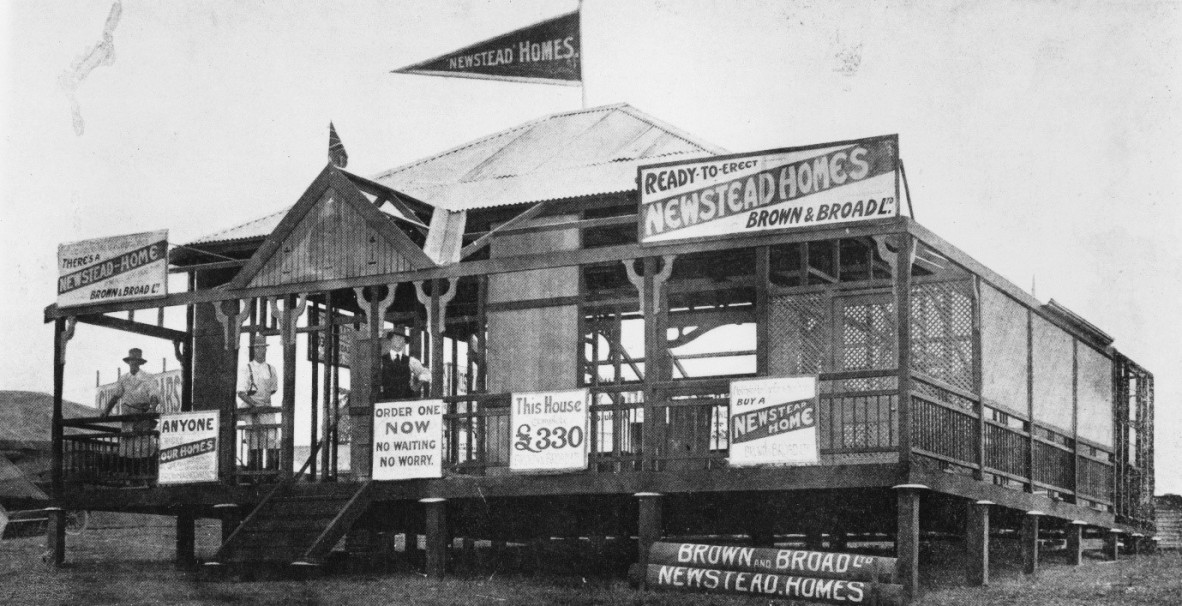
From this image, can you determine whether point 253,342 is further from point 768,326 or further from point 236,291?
point 768,326

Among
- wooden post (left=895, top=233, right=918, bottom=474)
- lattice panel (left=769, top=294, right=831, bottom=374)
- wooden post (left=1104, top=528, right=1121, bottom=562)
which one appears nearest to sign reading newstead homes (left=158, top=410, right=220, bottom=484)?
lattice panel (left=769, top=294, right=831, bottom=374)

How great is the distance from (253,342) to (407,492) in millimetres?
5919

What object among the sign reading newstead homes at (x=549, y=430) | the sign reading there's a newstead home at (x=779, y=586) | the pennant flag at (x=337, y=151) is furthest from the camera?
the pennant flag at (x=337, y=151)

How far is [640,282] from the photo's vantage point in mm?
17953

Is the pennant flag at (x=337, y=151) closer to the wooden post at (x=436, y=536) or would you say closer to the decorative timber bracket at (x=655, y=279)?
the wooden post at (x=436, y=536)

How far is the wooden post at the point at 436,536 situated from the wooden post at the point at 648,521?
2.59m

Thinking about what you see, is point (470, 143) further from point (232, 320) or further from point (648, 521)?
point (648, 521)

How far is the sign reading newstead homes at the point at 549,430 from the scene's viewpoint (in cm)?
1812

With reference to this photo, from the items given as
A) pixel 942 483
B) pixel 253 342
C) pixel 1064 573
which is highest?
pixel 253 342

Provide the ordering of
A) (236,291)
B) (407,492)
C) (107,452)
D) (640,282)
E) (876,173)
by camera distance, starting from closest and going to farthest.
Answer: (876,173), (640,282), (407,492), (236,291), (107,452)

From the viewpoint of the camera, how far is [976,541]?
18031 mm

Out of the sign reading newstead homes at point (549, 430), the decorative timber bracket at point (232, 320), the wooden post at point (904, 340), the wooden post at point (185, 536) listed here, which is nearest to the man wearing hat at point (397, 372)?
the decorative timber bracket at point (232, 320)

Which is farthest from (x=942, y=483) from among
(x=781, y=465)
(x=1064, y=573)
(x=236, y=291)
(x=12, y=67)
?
(x=12, y=67)

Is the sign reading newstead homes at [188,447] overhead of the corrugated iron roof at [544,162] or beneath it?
beneath
